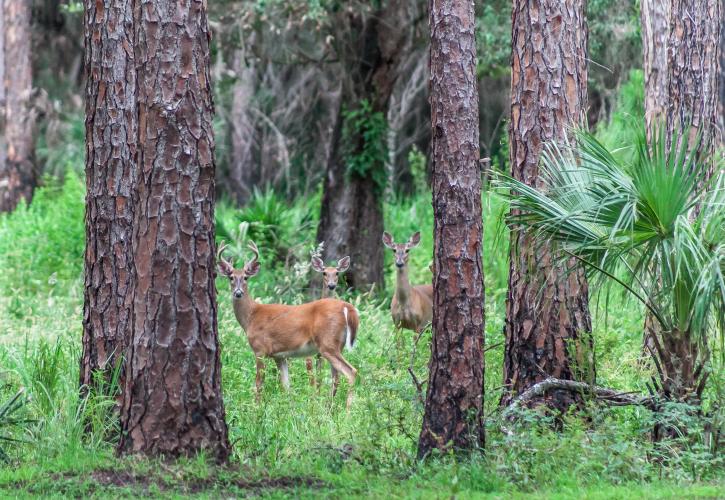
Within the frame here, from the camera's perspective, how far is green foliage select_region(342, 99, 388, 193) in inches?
742

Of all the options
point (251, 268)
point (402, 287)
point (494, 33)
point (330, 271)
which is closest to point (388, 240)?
point (402, 287)

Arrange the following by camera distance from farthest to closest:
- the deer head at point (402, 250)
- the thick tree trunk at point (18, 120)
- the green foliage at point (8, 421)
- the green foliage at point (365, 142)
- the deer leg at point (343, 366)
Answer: the thick tree trunk at point (18, 120)
the green foliage at point (365, 142)
the deer head at point (402, 250)
the deer leg at point (343, 366)
the green foliage at point (8, 421)

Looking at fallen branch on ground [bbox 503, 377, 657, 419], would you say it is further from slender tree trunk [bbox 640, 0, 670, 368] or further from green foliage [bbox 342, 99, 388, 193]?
green foliage [bbox 342, 99, 388, 193]

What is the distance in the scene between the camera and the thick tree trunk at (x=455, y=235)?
782 centimetres

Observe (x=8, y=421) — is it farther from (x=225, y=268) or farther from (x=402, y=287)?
(x=402, y=287)

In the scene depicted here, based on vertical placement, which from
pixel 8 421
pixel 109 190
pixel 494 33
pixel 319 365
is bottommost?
pixel 319 365

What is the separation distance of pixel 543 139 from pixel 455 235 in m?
2.12

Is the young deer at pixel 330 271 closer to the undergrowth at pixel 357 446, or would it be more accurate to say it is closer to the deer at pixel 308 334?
the undergrowth at pixel 357 446

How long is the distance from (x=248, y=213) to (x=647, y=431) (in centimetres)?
1162

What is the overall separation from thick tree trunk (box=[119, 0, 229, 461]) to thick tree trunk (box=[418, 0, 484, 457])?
1562 mm

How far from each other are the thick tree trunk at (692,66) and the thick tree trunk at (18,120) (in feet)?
64.5

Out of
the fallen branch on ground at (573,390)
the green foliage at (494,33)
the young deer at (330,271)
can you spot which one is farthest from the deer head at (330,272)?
the green foliage at (494,33)

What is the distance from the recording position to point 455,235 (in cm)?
781

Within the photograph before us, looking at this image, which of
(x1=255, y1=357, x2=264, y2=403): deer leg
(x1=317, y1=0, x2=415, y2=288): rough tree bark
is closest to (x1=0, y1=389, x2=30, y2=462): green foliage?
(x1=255, y1=357, x2=264, y2=403): deer leg
